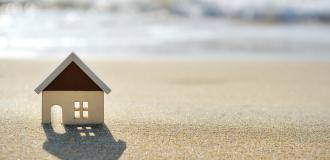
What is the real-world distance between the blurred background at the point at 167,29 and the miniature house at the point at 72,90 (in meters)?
4.77

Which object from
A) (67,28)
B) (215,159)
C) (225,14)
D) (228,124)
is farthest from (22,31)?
(215,159)

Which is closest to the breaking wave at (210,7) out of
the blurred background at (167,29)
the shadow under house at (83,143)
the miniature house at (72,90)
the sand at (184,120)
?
the blurred background at (167,29)

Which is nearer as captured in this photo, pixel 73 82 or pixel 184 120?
pixel 73 82

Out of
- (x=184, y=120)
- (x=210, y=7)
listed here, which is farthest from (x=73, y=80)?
(x=210, y=7)

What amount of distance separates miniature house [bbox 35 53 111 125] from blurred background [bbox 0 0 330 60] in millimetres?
4769

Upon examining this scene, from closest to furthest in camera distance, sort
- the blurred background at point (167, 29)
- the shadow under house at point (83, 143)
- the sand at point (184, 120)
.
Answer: the shadow under house at point (83, 143)
the sand at point (184, 120)
the blurred background at point (167, 29)

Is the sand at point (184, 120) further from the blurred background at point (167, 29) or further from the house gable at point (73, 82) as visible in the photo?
the blurred background at point (167, 29)

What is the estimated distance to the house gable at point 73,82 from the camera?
3.75m

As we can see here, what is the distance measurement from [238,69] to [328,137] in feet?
12.8

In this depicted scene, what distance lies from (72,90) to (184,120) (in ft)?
2.55

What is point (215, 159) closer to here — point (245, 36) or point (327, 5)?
point (245, 36)

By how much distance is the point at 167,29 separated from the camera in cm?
1226

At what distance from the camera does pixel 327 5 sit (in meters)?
14.4

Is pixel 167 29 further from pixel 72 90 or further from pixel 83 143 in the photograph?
pixel 83 143
